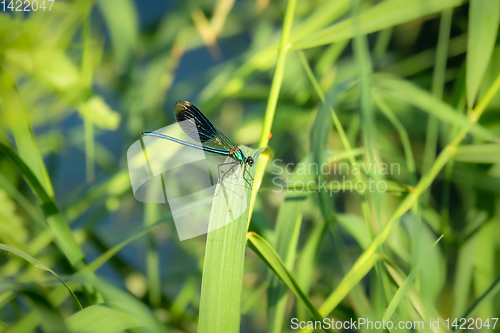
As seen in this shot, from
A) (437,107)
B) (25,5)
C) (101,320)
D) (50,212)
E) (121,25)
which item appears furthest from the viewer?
(121,25)

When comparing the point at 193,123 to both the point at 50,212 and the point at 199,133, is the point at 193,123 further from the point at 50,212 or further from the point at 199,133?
the point at 50,212

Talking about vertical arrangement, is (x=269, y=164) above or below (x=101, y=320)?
above

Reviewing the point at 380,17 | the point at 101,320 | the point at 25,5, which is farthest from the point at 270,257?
the point at 25,5

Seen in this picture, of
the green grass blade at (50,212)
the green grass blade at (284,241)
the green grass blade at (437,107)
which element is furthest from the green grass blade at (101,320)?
the green grass blade at (437,107)

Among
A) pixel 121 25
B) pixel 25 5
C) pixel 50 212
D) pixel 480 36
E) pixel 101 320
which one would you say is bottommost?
pixel 101 320

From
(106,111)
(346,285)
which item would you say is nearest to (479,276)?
(346,285)

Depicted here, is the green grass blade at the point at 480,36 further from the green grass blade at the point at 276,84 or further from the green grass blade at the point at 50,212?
the green grass blade at the point at 50,212

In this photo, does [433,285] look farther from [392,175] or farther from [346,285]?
A: [392,175]
